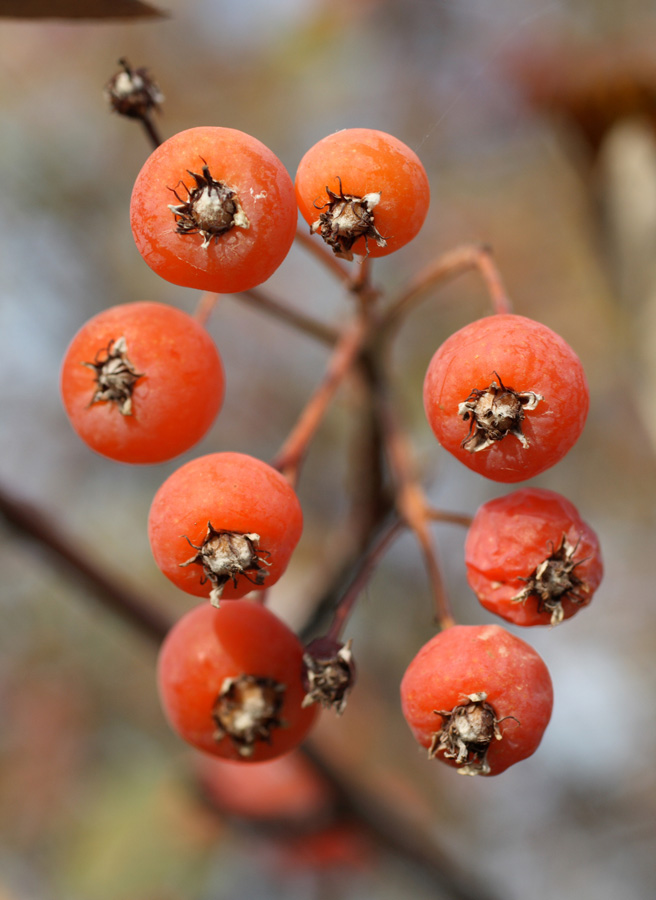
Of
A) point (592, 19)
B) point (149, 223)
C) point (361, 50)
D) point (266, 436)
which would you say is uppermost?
point (361, 50)

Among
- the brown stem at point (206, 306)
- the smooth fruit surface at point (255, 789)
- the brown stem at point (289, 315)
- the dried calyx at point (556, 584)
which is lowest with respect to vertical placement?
the dried calyx at point (556, 584)

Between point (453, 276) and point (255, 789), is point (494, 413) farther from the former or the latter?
point (255, 789)

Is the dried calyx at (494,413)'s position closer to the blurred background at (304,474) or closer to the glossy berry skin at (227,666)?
the glossy berry skin at (227,666)

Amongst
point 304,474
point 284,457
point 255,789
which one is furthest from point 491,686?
point 304,474

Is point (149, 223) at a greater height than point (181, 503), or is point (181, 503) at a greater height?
point (149, 223)

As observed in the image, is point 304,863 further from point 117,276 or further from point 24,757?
point 117,276

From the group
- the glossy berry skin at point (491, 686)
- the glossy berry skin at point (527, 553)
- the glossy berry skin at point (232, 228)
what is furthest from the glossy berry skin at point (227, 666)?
the glossy berry skin at point (232, 228)

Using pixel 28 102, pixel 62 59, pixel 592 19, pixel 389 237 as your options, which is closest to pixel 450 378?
pixel 389 237
